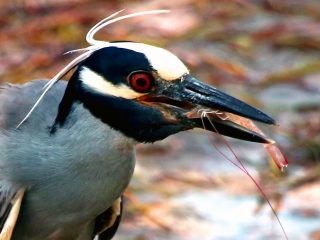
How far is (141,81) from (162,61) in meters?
0.11

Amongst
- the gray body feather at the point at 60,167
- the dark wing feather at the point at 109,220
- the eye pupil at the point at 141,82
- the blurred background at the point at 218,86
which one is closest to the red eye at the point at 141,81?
the eye pupil at the point at 141,82

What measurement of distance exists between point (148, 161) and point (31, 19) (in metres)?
1.53

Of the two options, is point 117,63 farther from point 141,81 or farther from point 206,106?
point 206,106

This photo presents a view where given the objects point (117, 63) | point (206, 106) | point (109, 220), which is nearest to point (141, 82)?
point (117, 63)

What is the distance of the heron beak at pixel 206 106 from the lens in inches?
174

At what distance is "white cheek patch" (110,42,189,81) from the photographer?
4.38 metres

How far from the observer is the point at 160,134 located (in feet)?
14.7

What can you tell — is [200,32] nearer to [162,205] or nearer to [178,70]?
[162,205]

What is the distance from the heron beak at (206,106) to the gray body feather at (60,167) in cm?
22

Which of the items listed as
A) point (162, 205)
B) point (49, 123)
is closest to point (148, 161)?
point (162, 205)

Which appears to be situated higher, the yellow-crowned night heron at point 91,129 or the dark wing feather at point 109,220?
the yellow-crowned night heron at point 91,129

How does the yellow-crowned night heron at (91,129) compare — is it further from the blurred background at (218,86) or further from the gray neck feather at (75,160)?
the blurred background at (218,86)

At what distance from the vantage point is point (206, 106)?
4.45 m

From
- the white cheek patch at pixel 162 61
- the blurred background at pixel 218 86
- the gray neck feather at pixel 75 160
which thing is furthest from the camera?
the blurred background at pixel 218 86
